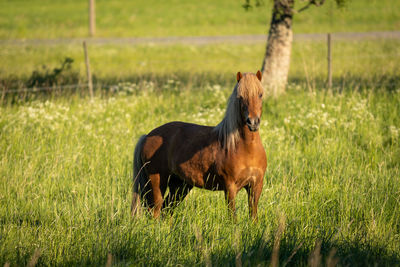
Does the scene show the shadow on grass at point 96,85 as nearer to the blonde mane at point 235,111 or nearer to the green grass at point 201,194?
the green grass at point 201,194

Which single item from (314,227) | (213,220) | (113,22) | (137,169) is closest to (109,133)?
(137,169)

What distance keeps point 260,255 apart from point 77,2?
42.7m

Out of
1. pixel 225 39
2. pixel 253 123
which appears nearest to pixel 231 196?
pixel 253 123

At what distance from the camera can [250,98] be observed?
337 centimetres

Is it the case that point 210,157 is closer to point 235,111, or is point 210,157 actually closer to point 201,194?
point 235,111

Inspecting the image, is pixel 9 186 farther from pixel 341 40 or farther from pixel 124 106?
pixel 341 40

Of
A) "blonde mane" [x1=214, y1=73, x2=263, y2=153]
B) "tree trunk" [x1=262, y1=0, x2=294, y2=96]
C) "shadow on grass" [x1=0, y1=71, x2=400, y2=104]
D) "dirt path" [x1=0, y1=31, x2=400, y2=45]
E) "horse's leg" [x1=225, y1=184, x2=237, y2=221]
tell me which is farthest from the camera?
"dirt path" [x1=0, y1=31, x2=400, y2=45]

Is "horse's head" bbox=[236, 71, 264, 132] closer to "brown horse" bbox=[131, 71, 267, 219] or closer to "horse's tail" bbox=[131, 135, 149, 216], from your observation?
"brown horse" bbox=[131, 71, 267, 219]

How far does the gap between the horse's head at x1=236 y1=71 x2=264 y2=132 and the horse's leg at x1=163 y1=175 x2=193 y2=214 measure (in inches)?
42.8

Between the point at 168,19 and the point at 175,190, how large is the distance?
28950mm

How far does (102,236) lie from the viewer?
348 cm

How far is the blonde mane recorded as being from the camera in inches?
134

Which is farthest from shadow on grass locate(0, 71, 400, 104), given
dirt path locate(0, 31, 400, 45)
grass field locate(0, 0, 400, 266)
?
dirt path locate(0, 31, 400, 45)

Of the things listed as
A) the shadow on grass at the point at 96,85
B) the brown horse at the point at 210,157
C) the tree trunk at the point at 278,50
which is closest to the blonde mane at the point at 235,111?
the brown horse at the point at 210,157
